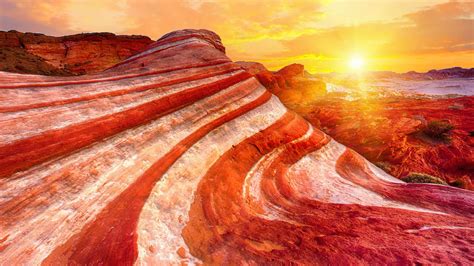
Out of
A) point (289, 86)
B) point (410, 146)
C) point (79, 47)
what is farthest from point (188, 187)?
point (289, 86)

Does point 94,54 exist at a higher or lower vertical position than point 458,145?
higher

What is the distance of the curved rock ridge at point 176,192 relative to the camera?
11.1ft

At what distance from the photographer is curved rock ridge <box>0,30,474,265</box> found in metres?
3.37

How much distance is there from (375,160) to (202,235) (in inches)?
627

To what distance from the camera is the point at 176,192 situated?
4.58 metres

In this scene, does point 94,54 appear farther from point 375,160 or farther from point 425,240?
point 425,240

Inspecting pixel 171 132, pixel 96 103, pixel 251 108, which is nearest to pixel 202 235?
pixel 171 132

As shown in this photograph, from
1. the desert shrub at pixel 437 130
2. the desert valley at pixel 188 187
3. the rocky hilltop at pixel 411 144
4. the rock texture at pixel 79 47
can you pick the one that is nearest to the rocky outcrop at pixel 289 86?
the rock texture at pixel 79 47

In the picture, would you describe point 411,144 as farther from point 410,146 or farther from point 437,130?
point 437,130

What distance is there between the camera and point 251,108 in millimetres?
8281

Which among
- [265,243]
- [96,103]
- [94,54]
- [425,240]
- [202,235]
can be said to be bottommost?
[425,240]

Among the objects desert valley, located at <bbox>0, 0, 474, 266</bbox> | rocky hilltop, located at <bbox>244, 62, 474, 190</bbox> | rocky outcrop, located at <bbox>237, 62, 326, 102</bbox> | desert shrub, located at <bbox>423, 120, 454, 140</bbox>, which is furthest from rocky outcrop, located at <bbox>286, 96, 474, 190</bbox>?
rocky outcrop, located at <bbox>237, 62, 326, 102</bbox>

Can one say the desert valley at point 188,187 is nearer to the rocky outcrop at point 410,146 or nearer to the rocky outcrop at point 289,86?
the rocky outcrop at point 410,146

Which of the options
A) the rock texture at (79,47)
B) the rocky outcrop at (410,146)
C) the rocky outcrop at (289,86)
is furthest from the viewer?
the rocky outcrop at (289,86)
